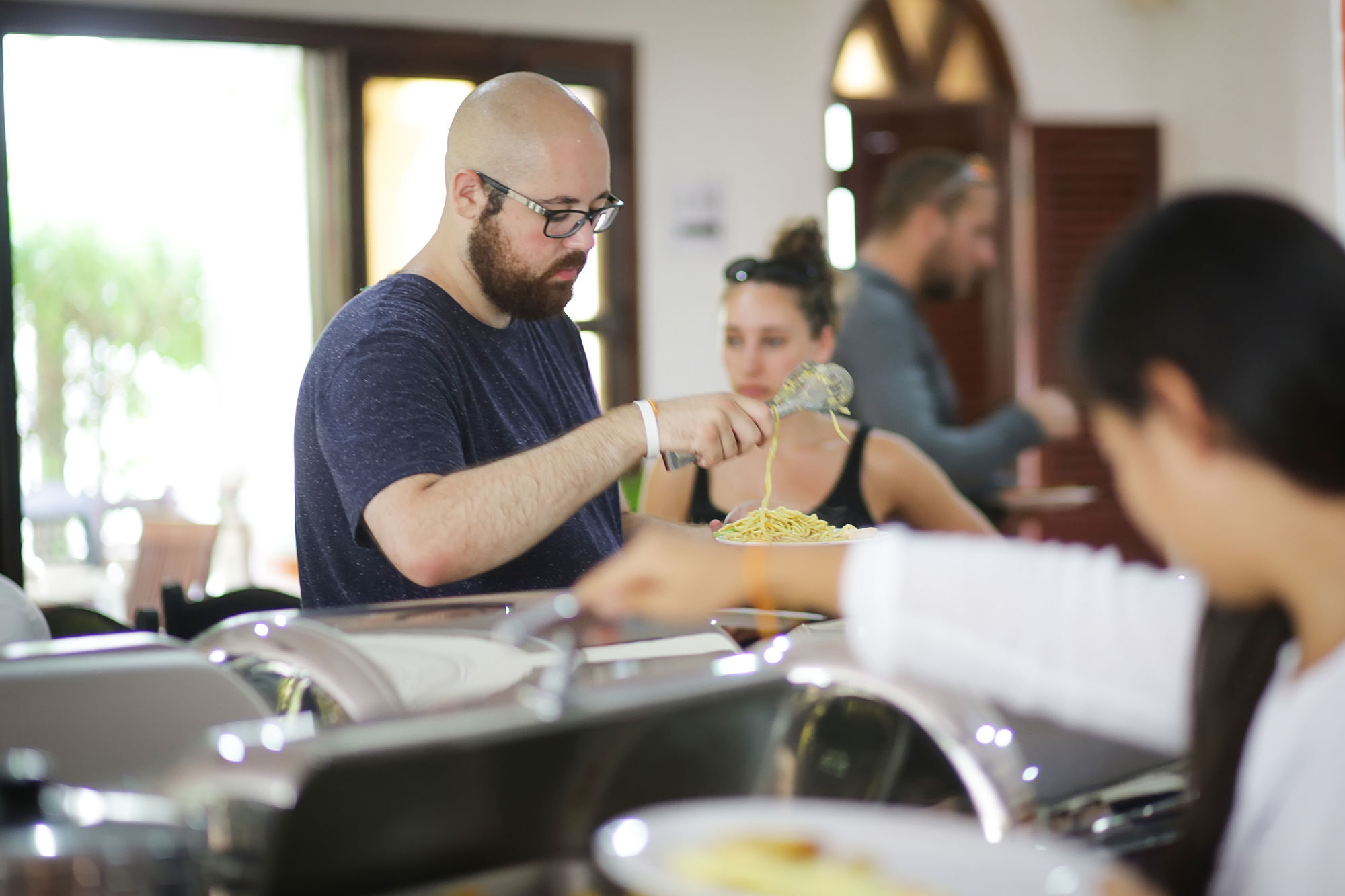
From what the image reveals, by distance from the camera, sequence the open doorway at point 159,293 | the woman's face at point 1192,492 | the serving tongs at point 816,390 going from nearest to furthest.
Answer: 1. the woman's face at point 1192,492
2. the serving tongs at point 816,390
3. the open doorway at point 159,293

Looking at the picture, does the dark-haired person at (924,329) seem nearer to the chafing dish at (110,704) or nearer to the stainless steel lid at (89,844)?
the chafing dish at (110,704)

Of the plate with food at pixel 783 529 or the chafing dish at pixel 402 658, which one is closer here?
the chafing dish at pixel 402 658

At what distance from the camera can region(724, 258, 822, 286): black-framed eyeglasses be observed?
2.95 metres

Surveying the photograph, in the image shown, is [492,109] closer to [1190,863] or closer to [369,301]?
[369,301]

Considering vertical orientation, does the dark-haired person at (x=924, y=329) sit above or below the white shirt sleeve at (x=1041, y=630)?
above

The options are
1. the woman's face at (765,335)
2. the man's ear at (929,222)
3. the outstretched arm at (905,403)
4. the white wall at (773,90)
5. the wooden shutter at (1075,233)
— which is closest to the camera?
the woman's face at (765,335)

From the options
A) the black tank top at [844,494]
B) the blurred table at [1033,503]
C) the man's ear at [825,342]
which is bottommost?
the blurred table at [1033,503]

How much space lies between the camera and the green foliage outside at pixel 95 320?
31.5 feet

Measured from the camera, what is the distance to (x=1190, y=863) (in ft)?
2.91

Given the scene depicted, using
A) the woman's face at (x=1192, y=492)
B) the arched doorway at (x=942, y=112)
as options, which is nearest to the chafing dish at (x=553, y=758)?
the woman's face at (x=1192, y=492)

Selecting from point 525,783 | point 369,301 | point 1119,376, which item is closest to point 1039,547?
point 1119,376

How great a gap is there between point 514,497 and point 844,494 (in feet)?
4.22

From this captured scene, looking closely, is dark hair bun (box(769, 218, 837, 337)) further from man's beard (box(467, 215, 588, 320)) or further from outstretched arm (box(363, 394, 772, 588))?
outstretched arm (box(363, 394, 772, 588))

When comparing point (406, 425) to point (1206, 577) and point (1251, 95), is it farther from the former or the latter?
point (1251, 95)
